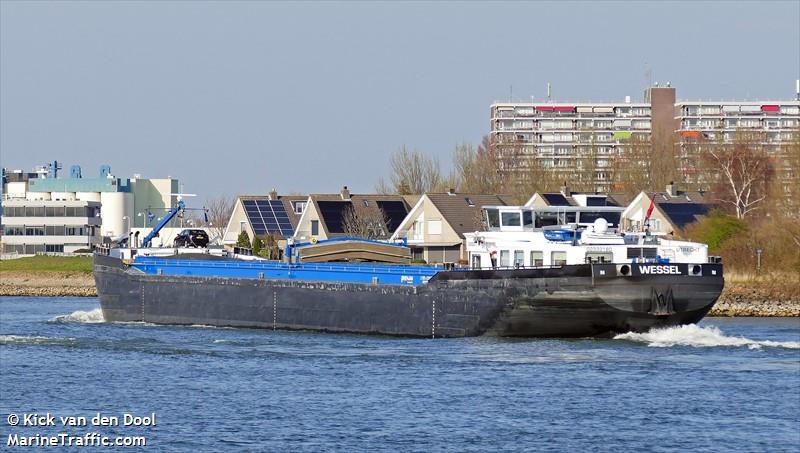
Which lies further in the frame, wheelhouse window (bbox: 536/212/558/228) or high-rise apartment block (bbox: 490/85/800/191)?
high-rise apartment block (bbox: 490/85/800/191)

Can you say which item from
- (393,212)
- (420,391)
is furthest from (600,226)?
(393,212)

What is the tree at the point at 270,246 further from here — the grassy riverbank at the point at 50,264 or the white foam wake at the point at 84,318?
the white foam wake at the point at 84,318

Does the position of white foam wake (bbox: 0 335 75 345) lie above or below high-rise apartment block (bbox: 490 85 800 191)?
below

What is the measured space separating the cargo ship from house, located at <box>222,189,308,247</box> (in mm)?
34199

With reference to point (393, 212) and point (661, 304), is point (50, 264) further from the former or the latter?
point (661, 304)

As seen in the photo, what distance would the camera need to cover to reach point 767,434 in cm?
2844

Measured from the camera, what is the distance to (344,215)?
90.2 m

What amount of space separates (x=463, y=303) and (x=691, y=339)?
287 inches

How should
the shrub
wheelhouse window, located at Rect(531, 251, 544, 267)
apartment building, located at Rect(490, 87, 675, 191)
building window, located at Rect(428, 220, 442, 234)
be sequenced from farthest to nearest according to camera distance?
1. apartment building, located at Rect(490, 87, 675, 191)
2. building window, located at Rect(428, 220, 442, 234)
3. the shrub
4. wheelhouse window, located at Rect(531, 251, 544, 267)

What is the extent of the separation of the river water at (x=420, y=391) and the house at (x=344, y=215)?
134 feet

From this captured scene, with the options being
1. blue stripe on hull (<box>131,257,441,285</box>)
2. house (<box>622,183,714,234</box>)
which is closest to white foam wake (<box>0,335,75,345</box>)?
blue stripe on hull (<box>131,257,441,285</box>)

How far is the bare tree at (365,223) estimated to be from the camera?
87125 mm

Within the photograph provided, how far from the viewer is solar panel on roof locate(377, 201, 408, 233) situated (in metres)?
92.3

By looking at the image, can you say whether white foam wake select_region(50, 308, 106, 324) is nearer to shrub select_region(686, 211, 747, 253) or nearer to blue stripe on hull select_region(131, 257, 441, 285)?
blue stripe on hull select_region(131, 257, 441, 285)
